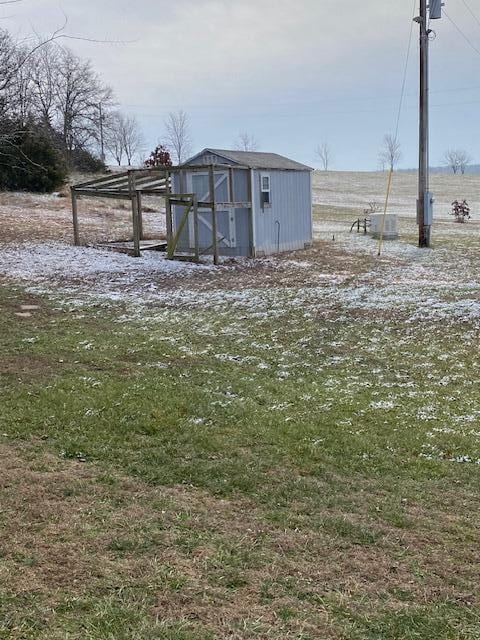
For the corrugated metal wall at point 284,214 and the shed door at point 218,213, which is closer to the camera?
the shed door at point 218,213

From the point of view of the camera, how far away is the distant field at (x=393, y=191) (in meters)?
39.1

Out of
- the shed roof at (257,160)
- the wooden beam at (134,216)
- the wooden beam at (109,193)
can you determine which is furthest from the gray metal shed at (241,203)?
the wooden beam at (109,193)

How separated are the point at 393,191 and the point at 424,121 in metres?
36.1

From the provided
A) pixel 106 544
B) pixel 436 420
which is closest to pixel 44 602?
pixel 106 544

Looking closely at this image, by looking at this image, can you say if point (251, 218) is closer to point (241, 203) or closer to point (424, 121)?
point (241, 203)

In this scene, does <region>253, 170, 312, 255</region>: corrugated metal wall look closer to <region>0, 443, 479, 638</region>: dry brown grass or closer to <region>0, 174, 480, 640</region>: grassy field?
<region>0, 174, 480, 640</region>: grassy field

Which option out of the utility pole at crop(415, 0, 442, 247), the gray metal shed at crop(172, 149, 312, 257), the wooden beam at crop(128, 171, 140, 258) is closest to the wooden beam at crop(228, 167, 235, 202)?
the gray metal shed at crop(172, 149, 312, 257)

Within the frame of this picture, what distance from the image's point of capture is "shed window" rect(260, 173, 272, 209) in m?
16.2

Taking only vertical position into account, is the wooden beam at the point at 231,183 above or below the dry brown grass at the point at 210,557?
above

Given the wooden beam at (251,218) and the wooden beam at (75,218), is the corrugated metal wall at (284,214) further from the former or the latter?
the wooden beam at (75,218)

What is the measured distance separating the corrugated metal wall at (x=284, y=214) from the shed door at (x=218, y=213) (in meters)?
0.72

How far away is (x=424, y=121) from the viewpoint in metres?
17.0

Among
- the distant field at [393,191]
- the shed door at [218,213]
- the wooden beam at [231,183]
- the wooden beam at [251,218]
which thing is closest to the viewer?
the wooden beam at [231,183]

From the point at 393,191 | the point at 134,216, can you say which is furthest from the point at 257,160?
the point at 393,191
